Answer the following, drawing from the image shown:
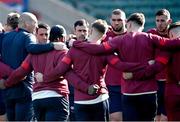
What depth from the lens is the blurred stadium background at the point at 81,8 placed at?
26234mm

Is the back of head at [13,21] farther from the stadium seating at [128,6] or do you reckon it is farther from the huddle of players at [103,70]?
the stadium seating at [128,6]

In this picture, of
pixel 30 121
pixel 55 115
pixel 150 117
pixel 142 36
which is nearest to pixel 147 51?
pixel 142 36

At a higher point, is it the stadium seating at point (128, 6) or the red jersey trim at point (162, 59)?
the red jersey trim at point (162, 59)

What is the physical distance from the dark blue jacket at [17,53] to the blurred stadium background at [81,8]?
50.2 ft

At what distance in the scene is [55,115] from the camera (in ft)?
A: 31.1

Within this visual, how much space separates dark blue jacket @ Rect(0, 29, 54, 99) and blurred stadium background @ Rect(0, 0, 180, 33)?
1531 centimetres

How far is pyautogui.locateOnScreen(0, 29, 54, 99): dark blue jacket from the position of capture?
10211mm

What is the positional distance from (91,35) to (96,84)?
0.61 meters

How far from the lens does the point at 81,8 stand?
27.2 meters

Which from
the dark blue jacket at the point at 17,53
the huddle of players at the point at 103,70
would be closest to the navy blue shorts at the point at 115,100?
the dark blue jacket at the point at 17,53

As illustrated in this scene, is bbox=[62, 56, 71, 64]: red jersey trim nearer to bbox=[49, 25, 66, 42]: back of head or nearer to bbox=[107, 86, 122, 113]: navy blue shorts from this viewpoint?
bbox=[49, 25, 66, 42]: back of head

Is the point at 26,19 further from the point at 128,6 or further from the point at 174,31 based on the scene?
the point at 128,6

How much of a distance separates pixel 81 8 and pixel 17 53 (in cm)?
1701

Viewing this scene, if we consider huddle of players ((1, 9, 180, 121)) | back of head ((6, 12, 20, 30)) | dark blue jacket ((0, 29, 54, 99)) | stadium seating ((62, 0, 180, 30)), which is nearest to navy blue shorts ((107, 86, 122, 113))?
dark blue jacket ((0, 29, 54, 99))
